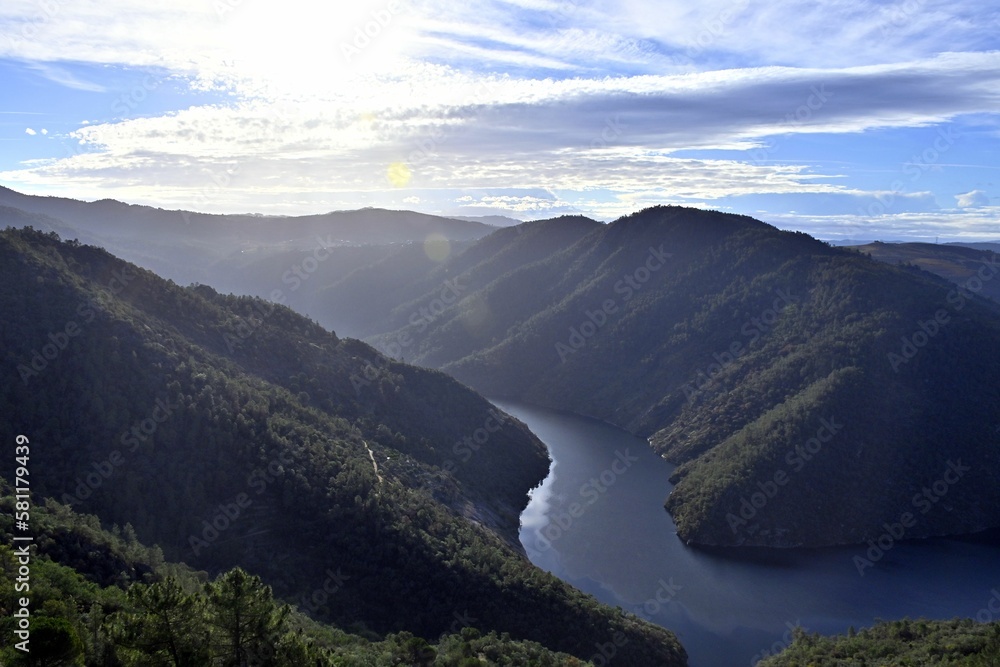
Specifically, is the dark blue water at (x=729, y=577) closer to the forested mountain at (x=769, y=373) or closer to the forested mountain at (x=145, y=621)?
the forested mountain at (x=769, y=373)

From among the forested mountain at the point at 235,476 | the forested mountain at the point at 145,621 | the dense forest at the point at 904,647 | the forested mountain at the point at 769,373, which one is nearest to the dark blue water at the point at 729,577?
the forested mountain at the point at 769,373

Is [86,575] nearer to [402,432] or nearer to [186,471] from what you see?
[186,471]

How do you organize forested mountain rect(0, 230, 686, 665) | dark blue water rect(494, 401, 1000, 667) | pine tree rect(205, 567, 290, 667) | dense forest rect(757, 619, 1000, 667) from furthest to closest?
1. dark blue water rect(494, 401, 1000, 667)
2. forested mountain rect(0, 230, 686, 665)
3. dense forest rect(757, 619, 1000, 667)
4. pine tree rect(205, 567, 290, 667)

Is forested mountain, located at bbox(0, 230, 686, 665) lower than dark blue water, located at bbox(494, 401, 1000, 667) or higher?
higher

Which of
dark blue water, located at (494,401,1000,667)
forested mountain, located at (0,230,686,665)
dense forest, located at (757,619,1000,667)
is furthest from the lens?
dark blue water, located at (494,401,1000,667)

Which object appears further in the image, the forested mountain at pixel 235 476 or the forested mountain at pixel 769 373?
the forested mountain at pixel 769 373

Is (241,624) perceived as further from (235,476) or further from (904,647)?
(904,647)

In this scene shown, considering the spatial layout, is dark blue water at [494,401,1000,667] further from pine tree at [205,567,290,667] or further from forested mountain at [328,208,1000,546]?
pine tree at [205,567,290,667]

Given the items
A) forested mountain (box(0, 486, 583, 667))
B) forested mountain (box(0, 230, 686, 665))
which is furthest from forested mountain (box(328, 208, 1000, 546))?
forested mountain (box(0, 486, 583, 667))

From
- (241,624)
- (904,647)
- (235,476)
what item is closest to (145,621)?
(241,624)
